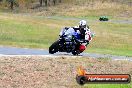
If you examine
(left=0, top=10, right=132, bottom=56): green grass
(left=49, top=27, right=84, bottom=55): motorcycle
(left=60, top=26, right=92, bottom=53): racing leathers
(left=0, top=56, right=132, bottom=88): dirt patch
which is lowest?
(left=0, top=10, right=132, bottom=56): green grass

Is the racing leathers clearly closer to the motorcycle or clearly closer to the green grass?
the motorcycle

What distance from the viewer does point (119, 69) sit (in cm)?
1689

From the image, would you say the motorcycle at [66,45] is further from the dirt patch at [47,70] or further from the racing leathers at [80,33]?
the dirt patch at [47,70]

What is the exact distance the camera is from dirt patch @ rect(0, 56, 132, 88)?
1349 centimetres

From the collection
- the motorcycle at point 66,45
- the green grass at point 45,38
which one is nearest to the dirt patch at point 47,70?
the motorcycle at point 66,45

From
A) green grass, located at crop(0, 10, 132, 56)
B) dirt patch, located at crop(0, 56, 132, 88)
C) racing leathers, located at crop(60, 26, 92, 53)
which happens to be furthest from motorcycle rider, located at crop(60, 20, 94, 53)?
green grass, located at crop(0, 10, 132, 56)

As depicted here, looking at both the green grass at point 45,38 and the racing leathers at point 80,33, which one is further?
the green grass at point 45,38

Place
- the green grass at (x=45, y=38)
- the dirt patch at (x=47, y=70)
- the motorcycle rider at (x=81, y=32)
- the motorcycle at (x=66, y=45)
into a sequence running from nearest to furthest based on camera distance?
1. the dirt patch at (x=47, y=70)
2. the motorcycle rider at (x=81, y=32)
3. the motorcycle at (x=66, y=45)
4. the green grass at (x=45, y=38)

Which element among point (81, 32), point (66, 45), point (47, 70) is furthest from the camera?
point (66, 45)

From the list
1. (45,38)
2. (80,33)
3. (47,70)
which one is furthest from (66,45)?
(45,38)

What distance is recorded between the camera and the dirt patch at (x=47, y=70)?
1349 centimetres

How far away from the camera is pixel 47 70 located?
601 inches

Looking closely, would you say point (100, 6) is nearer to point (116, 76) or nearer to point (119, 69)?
point (119, 69)

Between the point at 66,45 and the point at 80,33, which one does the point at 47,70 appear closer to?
the point at 80,33
